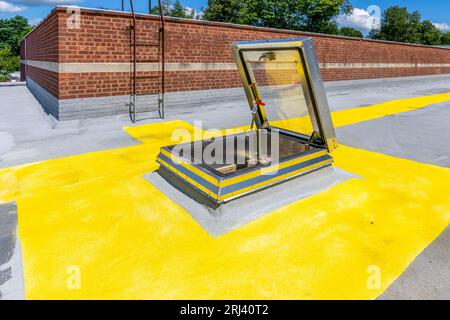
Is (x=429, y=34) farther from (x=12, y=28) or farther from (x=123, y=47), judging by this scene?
(x=12, y=28)

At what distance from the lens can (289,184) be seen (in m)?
4.21

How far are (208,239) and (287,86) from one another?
2.42 metres

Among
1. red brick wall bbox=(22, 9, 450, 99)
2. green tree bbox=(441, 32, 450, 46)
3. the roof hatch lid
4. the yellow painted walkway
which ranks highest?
green tree bbox=(441, 32, 450, 46)

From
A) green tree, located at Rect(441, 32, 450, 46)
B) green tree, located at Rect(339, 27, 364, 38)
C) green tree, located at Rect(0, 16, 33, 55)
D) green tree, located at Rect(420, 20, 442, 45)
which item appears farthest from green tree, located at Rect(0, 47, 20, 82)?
green tree, located at Rect(441, 32, 450, 46)

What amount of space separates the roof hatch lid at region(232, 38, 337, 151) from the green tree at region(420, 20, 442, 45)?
285 ft

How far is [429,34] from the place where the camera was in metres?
73.0

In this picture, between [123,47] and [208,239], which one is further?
[123,47]

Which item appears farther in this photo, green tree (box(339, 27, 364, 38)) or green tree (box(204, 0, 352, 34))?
green tree (box(339, 27, 364, 38))

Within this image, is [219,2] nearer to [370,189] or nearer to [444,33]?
[370,189]

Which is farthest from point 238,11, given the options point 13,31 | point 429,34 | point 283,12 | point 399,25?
point 13,31

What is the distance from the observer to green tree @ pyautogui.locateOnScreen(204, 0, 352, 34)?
46.7 meters

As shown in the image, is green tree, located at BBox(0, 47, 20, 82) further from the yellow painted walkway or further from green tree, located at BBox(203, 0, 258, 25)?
the yellow painted walkway

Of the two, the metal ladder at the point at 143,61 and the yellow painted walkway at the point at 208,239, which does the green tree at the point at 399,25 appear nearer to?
the metal ladder at the point at 143,61

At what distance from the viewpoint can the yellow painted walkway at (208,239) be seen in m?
2.57
